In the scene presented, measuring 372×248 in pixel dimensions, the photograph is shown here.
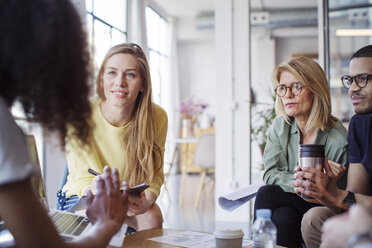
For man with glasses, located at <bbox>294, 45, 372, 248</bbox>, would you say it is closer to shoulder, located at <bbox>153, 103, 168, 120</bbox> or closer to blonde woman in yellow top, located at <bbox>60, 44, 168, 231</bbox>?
blonde woman in yellow top, located at <bbox>60, 44, 168, 231</bbox>

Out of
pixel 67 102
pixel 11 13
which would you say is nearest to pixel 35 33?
pixel 11 13

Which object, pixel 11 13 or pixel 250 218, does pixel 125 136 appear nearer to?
pixel 11 13

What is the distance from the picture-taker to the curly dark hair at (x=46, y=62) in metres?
0.82

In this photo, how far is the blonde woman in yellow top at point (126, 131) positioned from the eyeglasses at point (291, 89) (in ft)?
2.00

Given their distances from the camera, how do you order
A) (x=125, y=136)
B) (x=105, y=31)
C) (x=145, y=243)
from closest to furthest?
(x=145, y=243) → (x=125, y=136) → (x=105, y=31)

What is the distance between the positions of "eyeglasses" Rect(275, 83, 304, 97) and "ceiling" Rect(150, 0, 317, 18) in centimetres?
580

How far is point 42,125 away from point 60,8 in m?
0.24

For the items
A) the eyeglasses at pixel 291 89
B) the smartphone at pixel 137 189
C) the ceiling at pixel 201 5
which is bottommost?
the smartphone at pixel 137 189

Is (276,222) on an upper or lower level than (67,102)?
lower

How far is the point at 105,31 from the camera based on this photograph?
5078mm

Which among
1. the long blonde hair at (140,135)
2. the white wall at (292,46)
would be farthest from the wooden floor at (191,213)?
the white wall at (292,46)

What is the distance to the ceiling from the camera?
7.98 meters

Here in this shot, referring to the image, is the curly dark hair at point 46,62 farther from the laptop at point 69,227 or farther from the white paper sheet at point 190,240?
the white paper sheet at point 190,240

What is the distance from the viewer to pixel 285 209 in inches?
78.2
